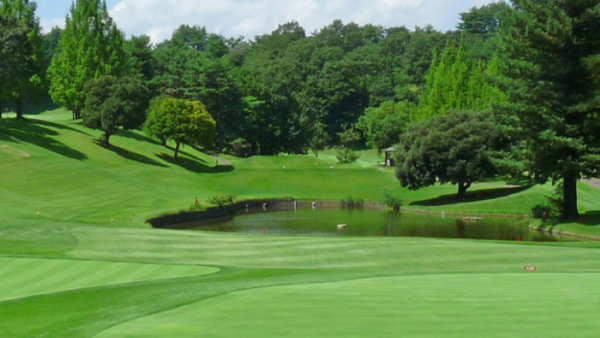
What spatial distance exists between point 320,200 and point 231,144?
47.5 metres

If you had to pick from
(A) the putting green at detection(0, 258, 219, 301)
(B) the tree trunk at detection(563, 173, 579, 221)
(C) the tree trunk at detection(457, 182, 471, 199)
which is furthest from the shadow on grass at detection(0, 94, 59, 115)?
(A) the putting green at detection(0, 258, 219, 301)

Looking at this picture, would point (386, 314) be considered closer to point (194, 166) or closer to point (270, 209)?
point (270, 209)

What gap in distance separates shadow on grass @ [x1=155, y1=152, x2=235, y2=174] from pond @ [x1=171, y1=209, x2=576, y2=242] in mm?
23633

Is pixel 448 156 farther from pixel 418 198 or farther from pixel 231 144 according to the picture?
pixel 231 144

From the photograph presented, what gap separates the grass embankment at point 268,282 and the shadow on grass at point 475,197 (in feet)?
17.4

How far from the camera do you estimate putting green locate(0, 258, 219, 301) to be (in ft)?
54.7

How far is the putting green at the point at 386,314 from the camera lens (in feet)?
31.4

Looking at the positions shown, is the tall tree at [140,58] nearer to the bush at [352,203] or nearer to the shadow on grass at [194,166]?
the shadow on grass at [194,166]

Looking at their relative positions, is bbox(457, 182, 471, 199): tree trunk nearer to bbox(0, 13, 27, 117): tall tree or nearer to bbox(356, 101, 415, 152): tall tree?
bbox(356, 101, 415, 152): tall tree

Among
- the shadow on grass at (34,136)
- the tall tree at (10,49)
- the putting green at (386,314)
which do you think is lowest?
the putting green at (386,314)

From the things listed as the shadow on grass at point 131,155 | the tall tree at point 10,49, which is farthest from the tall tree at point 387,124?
the tall tree at point 10,49

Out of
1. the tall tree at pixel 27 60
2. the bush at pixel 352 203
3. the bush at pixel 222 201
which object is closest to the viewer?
the bush at pixel 222 201

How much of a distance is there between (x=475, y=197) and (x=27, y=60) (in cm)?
4761

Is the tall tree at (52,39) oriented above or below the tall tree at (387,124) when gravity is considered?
above
